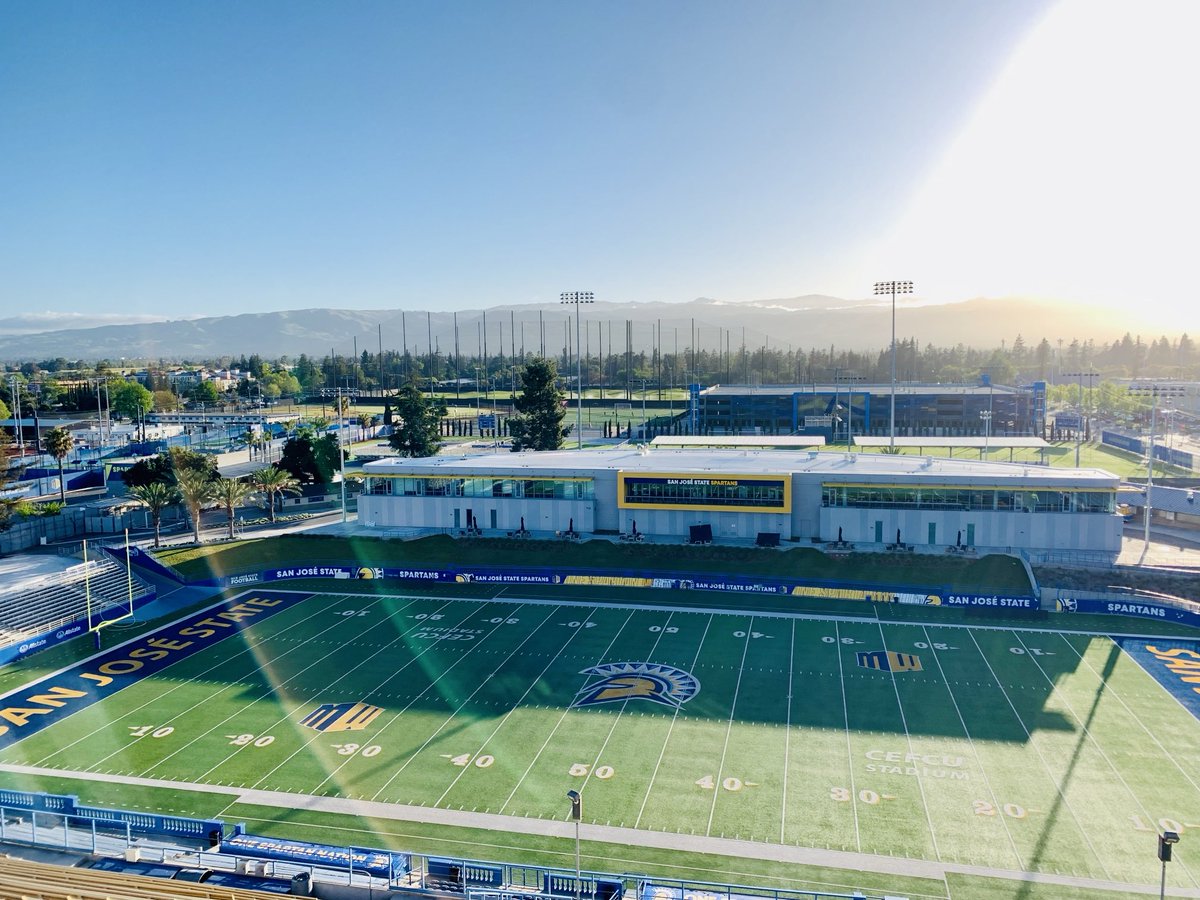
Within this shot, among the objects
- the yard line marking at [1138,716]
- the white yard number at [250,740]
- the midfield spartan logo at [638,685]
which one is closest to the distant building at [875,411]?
the yard line marking at [1138,716]

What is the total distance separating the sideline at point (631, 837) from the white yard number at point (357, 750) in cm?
262

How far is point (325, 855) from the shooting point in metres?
19.7

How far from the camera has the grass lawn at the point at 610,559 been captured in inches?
1699

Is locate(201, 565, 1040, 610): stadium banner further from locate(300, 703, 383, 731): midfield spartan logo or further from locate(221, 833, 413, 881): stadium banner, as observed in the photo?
locate(221, 833, 413, 881): stadium banner

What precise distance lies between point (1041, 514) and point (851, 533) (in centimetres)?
1011

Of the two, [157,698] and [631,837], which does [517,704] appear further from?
[157,698]

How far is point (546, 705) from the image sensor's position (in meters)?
29.7

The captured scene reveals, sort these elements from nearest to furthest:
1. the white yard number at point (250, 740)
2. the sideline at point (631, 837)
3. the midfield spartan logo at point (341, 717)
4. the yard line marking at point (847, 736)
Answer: the sideline at point (631, 837)
the yard line marking at point (847, 736)
the white yard number at point (250, 740)
the midfield spartan logo at point (341, 717)

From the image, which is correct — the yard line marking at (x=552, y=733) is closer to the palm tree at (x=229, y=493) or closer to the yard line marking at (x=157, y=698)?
the yard line marking at (x=157, y=698)

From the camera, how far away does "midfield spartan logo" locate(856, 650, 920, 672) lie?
106 feet

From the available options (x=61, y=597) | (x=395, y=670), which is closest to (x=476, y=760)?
(x=395, y=670)

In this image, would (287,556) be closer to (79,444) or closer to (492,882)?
(492,882)

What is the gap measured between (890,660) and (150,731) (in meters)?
27.7

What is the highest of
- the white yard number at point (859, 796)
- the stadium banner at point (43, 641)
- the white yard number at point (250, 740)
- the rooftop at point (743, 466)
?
the rooftop at point (743, 466)
